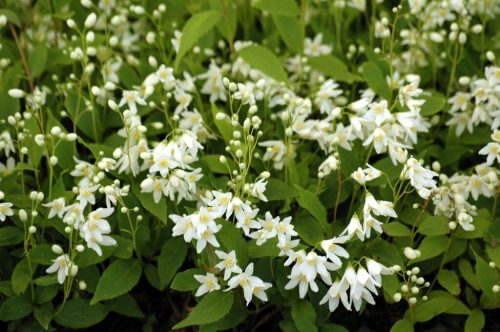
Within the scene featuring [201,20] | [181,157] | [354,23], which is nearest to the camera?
[181,157]

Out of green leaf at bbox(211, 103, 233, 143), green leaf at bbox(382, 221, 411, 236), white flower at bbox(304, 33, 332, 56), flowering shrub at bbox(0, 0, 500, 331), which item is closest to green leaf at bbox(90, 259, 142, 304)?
flowering shrub at bbox(0, 0, 500, 331)

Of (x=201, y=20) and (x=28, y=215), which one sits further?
(x=201, y=20)

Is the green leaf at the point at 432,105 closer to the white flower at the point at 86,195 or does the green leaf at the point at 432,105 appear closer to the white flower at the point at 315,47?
the white flower at the point at 315,47

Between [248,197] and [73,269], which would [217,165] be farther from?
[73,269]

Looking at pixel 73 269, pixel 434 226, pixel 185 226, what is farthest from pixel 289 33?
pixel 73 269

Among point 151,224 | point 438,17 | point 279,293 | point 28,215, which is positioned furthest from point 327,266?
point 438,17

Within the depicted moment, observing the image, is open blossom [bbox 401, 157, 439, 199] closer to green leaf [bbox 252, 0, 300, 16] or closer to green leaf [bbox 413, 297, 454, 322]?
green leaf [bbox 413, 297, 454, 322]

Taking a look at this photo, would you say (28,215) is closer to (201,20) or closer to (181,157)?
(181,157)
